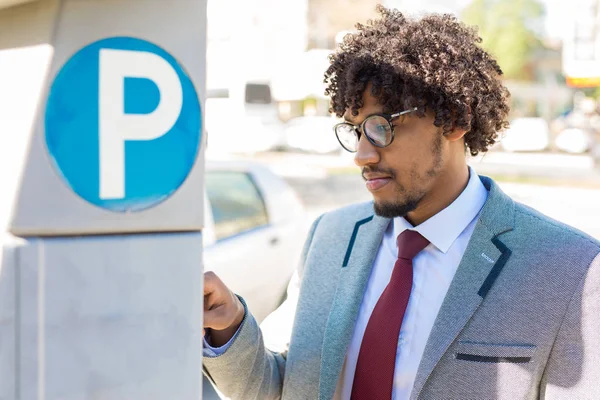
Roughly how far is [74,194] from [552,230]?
4.44 feet

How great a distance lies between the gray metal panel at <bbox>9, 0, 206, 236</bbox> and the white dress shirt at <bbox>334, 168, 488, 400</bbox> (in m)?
1.01

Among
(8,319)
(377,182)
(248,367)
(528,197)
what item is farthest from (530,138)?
(8,319)

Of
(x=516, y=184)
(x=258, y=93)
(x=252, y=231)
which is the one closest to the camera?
(x=252, y=231)

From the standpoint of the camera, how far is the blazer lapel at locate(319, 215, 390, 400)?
6.48 ft

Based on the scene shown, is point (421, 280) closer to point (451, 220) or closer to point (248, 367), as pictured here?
point (451, 220)

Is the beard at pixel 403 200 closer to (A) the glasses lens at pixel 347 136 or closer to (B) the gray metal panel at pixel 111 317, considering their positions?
(A) the glasses lens at pixel 347 136

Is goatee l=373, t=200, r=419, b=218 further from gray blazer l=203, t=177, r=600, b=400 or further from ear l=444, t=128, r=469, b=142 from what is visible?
ear l=444, t=128, r=469, b=142

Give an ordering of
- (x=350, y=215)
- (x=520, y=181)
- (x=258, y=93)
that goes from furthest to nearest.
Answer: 1. (x=258, y=93)
2. (x=520, y=181)
3. (x=350, y=215)

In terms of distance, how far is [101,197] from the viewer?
3.28ft

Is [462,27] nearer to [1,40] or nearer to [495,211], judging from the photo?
[495,211]

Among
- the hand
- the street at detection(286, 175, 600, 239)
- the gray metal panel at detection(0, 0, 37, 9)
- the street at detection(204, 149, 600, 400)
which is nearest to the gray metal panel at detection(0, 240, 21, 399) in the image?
the gray metal panel at detection(0, 0, 37, 9)

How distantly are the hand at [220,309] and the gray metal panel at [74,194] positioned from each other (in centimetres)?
67

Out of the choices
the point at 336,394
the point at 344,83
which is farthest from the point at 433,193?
the point at 336,394

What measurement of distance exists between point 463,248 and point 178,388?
117cm
